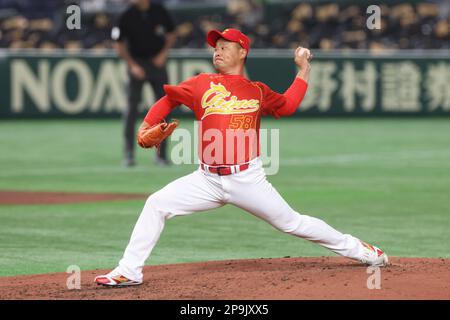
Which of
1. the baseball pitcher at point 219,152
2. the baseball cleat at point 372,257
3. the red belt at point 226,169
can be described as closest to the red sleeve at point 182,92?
the baseball pitcher at point 219,152

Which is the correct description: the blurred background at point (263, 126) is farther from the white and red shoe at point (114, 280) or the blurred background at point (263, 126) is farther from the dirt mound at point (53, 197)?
the white and red shoe at point (114, 280)

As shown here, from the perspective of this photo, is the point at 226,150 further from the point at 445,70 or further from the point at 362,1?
the point at 362,1

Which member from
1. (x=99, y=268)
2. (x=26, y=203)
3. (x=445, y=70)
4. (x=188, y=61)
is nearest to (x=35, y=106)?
(x=188, y=61)

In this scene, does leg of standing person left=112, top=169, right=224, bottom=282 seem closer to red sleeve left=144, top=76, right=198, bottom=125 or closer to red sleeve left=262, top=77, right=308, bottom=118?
red sleeve left=144, top=76, right=198, bottom=125

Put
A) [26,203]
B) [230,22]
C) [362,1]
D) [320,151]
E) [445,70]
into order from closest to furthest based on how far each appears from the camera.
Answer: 1. [26,203]
2. [320,151]
3. [445,70]
4. [230,22]
5. [362,1]

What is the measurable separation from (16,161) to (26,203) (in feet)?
15.5

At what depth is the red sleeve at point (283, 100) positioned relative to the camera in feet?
24.6

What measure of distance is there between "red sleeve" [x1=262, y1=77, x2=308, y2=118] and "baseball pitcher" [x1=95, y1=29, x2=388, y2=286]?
0.05 feet

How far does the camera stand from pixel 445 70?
80.2ft

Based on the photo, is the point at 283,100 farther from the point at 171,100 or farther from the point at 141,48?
the point at 141,48

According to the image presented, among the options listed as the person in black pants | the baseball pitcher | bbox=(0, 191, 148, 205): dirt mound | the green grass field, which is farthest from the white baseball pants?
the person in black pants

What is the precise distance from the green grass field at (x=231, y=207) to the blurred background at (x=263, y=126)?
27mm

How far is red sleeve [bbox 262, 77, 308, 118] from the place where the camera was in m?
7.50
